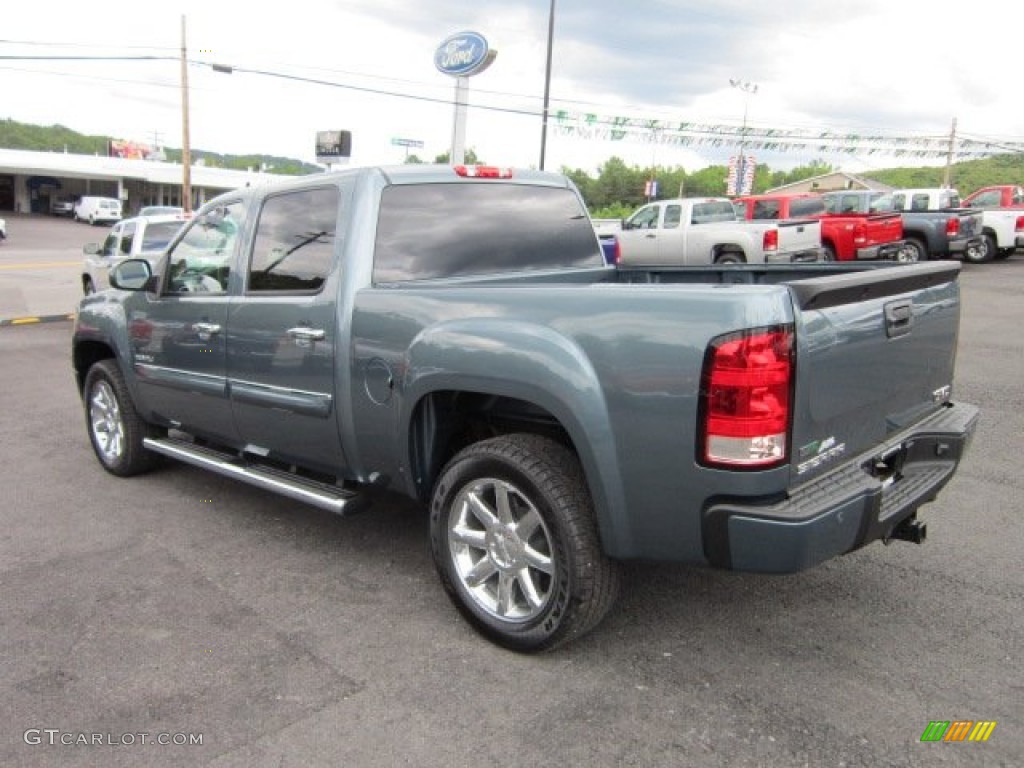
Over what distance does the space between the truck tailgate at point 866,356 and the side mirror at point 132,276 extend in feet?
12.6

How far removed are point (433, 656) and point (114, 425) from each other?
3394 mm

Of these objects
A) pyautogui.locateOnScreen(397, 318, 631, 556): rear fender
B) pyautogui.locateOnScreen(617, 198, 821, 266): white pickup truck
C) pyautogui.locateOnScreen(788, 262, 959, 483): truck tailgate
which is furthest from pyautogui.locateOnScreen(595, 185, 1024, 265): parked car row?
pyautogui.locateOnScreen(397, 318, 631, 556): rear fender

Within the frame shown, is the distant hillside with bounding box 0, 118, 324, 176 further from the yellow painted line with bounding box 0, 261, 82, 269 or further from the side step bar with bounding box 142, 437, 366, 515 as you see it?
the side step bar with bounding box 142, 437, 366, 515

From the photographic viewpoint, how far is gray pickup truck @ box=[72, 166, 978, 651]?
2.60 metres

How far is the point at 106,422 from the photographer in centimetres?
567

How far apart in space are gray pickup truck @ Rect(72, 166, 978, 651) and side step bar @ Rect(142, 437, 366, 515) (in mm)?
17

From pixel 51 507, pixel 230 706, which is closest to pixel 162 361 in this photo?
pixel 51 507

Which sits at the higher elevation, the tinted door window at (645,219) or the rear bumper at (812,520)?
the tinted door window at (645,219)

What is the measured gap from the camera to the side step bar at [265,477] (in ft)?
12.5

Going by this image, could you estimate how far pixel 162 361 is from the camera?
491 cm

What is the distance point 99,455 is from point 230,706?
343 centimetres

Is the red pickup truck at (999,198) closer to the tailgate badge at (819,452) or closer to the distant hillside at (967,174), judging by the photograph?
the tailgate badge at (819,452)

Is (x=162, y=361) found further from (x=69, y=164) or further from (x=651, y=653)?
(x=69, y=164)

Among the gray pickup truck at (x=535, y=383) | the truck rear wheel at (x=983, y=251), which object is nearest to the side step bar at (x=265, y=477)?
the gray pickup truck at (x=535, y=383)
